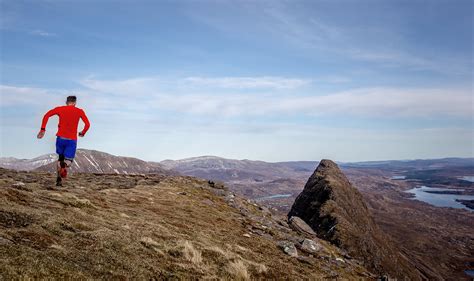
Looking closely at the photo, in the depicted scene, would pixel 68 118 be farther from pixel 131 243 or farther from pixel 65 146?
pixel 131 243

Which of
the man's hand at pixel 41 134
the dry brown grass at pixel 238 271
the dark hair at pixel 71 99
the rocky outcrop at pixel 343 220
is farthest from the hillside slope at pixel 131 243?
the rocky outcrop at pixel 343 220

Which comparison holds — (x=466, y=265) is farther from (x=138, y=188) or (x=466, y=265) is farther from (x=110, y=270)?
(x=110, y=270)

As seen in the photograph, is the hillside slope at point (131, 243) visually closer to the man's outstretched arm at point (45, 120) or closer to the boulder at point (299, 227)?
the man's outstretched arm at point (45, 120)

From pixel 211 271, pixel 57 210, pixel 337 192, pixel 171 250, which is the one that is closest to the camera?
pixel 211 271

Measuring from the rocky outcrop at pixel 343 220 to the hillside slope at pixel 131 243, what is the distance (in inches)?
546

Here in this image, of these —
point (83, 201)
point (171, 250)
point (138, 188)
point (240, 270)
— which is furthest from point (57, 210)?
point (138, 188)

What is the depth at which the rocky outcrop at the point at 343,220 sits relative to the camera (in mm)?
45219

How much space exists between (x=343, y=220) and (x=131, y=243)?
4022 cm

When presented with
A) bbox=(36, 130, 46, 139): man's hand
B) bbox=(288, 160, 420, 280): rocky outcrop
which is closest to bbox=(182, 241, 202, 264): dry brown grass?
bbox=(36, 130, 46, 139): man's hand

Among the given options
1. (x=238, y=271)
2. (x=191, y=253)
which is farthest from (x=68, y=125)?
(x=238, y=271)

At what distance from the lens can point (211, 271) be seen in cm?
1533

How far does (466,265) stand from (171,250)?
243m

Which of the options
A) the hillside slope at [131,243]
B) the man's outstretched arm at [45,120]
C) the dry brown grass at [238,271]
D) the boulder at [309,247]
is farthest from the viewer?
the boulder at [309,247]

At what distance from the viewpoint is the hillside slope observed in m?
11.5
